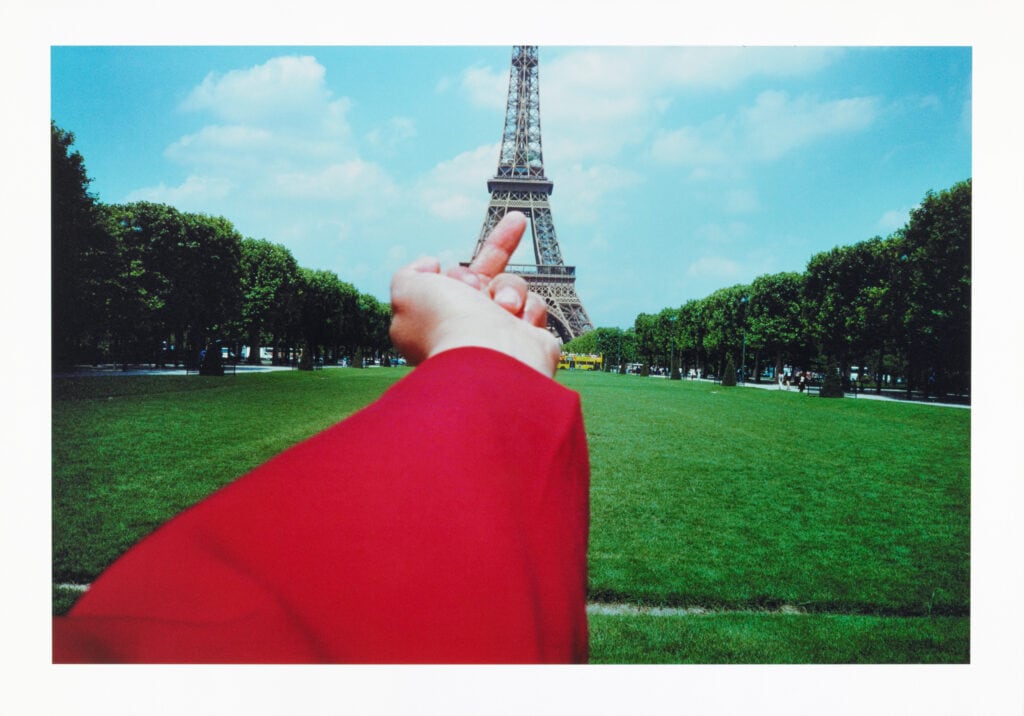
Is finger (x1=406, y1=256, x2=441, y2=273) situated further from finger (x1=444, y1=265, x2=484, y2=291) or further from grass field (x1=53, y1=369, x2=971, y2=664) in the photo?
grass field (x1=53, y1=369, x2=971, y2=664)

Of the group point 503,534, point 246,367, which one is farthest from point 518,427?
point 246,367

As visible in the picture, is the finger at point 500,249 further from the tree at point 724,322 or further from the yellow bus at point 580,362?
the yellow bus at point 580,362

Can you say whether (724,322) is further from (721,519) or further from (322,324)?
(721,519)

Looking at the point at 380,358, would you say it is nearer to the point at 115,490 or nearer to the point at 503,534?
the point at 115,490

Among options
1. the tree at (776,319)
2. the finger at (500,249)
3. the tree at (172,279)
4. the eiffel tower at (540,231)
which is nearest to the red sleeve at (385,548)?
the finger at (500,249)

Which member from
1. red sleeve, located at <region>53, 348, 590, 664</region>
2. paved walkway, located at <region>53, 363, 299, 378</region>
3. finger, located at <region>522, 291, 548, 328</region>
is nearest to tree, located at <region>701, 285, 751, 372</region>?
paved walkway, located at <region>53, 363, 299, 378</region>

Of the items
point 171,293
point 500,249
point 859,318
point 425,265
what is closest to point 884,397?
point 859,318
